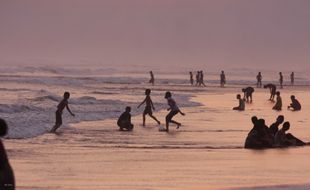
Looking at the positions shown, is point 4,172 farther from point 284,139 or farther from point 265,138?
point 284,139

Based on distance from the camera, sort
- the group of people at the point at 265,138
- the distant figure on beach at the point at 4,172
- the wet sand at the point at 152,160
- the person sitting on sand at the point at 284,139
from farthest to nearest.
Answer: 1. the person sitting on sand at the point at 284,139
2. the group of people at the point at 265,138
3. the wet sand at the point at 152,160
4. the distant figure on beach at the point at 4,172

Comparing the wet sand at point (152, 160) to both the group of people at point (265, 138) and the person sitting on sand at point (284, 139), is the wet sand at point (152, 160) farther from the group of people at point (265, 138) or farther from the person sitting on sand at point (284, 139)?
the person sitting on sand at point (284, 139)

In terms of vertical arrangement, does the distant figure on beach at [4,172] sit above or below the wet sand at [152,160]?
above

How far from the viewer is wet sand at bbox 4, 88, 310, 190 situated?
46.2 ft

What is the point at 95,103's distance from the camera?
4169cm

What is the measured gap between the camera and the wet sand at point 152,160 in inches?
555

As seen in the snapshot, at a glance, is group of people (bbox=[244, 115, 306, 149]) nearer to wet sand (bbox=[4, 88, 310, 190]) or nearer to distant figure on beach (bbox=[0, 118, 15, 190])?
wet sand (bbox=[4, 88, 310, 190])

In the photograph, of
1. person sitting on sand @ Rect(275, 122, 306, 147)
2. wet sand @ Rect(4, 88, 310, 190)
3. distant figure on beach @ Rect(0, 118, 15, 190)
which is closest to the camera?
distant figure on beach @ Rect(0, 118, 15, 190)

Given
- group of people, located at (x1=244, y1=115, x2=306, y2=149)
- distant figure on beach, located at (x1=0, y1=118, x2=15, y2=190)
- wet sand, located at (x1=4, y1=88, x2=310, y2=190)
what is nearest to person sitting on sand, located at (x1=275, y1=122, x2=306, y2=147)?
group of people, located at (x1=244, y1=115, x2=306, y2=149)

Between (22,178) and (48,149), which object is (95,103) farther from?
(22,178)

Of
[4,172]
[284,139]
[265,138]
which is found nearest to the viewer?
[4,172]

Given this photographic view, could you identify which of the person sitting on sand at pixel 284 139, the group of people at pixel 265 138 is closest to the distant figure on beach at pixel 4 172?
the group of people at pixel 265 138

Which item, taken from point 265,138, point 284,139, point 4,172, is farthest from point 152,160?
point 4,172

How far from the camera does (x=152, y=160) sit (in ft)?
57.2
